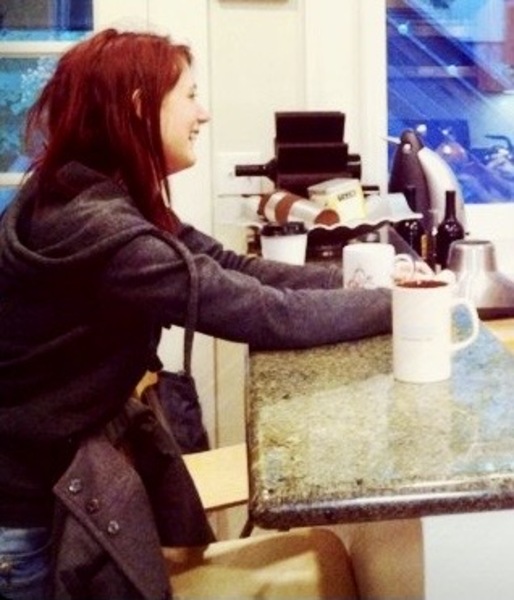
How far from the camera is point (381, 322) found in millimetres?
1273

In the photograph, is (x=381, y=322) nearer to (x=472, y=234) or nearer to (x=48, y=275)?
(x=48, y=275)

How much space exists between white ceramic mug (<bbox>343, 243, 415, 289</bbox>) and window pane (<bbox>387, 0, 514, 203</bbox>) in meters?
1.45

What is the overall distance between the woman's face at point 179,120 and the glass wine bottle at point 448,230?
1069 mm

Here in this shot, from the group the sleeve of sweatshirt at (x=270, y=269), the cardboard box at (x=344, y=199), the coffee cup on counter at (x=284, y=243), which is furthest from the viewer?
the cardboard box at (x=344, y=199)

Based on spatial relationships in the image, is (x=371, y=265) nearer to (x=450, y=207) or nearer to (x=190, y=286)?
(x=190, y=286)

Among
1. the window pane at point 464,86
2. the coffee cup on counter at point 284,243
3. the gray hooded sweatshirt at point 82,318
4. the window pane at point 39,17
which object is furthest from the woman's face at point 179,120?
the window pane at point 464,86

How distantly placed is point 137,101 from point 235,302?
32 cm

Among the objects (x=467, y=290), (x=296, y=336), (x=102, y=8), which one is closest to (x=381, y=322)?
(x=296, y=336)

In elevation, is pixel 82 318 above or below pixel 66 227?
below

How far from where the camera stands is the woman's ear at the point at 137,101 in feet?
4.14

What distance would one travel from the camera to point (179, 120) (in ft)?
4.36

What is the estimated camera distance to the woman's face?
1314mm

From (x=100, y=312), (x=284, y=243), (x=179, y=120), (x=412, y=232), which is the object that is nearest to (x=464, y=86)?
(x=412, y=232)

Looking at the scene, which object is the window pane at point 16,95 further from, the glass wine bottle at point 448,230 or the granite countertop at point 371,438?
the granite countertop at point 371,438
